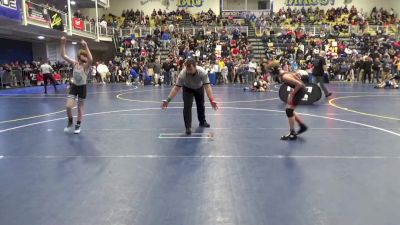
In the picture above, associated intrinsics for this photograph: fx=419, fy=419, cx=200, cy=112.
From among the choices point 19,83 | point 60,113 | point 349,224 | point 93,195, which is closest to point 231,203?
point 349,224

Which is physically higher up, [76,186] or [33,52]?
[33,52]

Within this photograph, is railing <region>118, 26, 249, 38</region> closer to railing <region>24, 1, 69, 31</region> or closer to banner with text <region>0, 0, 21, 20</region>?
railing <region>24, 1, 69, 31</region>

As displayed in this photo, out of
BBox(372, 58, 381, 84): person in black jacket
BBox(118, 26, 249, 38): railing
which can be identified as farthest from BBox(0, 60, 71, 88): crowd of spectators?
BBox(372, 58, 381, 84): person in black jacket

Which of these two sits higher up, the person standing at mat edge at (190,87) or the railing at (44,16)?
the railing at (44,16)

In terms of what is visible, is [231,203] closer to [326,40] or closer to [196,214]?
[196,214]

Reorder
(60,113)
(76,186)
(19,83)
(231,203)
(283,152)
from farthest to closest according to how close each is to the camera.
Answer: (19,83), (60,113), (283,152), (76,186), (231,203)

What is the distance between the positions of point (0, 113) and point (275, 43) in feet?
71.2

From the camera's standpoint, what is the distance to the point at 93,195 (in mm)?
4086

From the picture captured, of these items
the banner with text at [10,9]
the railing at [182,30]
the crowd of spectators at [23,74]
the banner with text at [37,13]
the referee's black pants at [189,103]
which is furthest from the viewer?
the railing at [182,30]

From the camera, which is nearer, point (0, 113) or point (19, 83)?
point (0, 113)

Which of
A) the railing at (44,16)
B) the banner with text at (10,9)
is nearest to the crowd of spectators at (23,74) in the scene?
the railing at (44,16)

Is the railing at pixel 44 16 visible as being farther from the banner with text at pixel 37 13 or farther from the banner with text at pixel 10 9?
the banner with text at pixel 10 9

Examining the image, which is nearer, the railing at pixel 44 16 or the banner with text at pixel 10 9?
the banner with text at pixel 10 9

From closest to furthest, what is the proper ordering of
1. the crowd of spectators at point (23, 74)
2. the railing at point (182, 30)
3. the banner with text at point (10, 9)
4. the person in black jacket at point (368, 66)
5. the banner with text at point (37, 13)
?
1. the banner with text at point (10, 9)
2. the banner with text at point (37, 13)
3. the person in black jacket at point (368, 66)
4. the crowd of spectators at point (23, 74)
5. the railing at point (182, 30)
